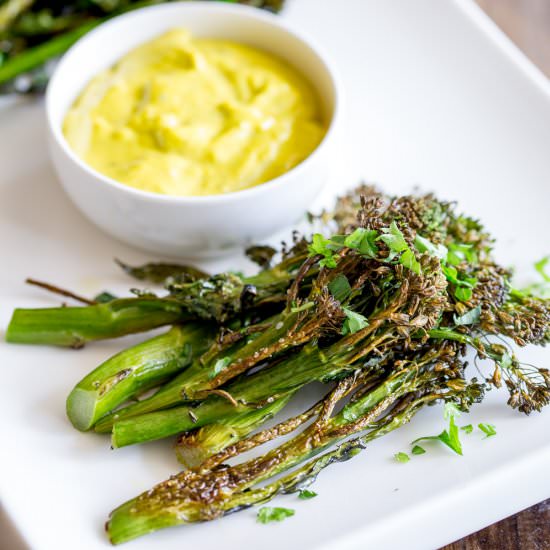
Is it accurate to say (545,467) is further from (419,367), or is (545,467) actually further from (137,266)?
(137,266)

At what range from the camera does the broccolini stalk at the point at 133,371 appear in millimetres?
2732

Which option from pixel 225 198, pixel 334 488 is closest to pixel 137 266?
pixel 225 198

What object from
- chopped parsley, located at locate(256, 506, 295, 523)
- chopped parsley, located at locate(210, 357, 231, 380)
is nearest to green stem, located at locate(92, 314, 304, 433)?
chopped parsley, located at locate(210, 357, 231, 380)

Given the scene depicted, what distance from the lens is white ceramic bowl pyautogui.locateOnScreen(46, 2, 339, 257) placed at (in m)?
3.15

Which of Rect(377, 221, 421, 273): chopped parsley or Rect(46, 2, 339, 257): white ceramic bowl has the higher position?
Rect(377, 221, 421, 273): chopped parsley

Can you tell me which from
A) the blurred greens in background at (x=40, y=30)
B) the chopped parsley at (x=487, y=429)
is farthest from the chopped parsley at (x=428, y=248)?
the blurred greens in background at (x=40, y=30)

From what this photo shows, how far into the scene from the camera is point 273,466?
8.27 ft

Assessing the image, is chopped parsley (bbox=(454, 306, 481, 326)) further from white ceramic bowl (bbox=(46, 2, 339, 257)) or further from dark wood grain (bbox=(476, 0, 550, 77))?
dark wood grain (bbox=(476, 0, 550, 77))

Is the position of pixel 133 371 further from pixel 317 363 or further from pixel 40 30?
pixel 40 30

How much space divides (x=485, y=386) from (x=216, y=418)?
813mm

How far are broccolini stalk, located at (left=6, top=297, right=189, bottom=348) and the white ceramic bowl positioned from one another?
364mm

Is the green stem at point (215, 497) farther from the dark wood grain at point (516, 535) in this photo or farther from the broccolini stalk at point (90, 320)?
the broccolini stalk at point (90, 320)

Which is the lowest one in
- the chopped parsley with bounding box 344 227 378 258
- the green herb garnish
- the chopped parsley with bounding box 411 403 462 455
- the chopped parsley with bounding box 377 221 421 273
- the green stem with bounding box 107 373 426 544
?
the green stem with bounding box 107 373 426 544

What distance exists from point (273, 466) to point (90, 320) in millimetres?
847
